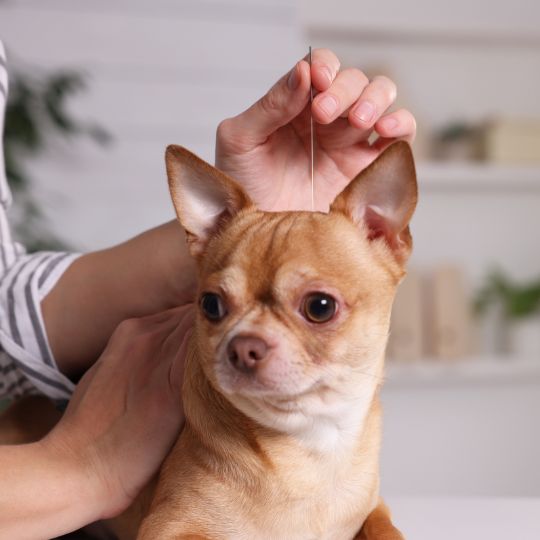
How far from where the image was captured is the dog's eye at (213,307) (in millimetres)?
893

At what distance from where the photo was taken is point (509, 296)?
9.84ft

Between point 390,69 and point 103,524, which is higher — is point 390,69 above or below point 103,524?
above

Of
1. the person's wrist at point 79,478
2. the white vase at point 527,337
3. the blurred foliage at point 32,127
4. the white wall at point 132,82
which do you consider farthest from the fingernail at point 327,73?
the white vase at point 527,337

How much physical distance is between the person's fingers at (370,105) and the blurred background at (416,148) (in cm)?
185

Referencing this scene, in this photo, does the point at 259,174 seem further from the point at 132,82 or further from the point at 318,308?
the point at 132,82

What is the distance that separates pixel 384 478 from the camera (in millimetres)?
3145

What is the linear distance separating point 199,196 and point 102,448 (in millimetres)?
315

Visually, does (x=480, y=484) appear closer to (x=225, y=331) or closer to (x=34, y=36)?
(x=34, y=36)

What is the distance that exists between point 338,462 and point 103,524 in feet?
1.30

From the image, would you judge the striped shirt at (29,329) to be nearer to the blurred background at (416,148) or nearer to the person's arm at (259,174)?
the person's arm at (259,174)

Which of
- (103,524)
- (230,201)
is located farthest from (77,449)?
(230,201)

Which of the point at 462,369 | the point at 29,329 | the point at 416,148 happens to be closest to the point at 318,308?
the point at 29,329

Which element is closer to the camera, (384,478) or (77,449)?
(77,449)

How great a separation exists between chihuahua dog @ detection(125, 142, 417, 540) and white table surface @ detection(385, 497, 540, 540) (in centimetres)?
22
